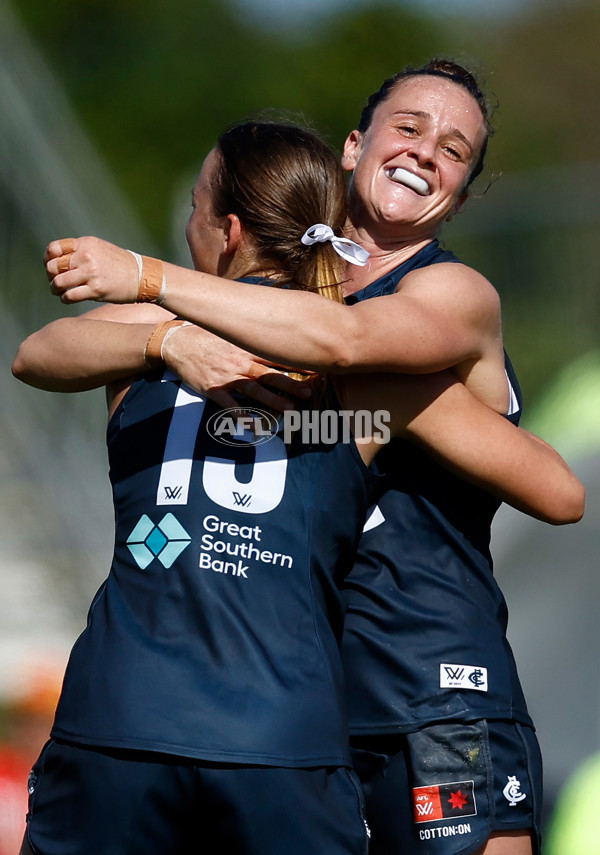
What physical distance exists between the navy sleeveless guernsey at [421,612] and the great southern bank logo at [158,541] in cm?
55

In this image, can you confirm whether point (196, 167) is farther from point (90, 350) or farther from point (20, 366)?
point (90, 350)

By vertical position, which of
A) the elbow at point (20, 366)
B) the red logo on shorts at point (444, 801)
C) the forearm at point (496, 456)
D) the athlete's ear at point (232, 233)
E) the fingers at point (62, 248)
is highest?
the athlete's ear at point (232, 233)

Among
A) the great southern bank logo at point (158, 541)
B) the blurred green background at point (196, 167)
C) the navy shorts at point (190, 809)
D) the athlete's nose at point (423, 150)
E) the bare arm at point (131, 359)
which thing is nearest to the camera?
the navy shorts at point (190, 809)

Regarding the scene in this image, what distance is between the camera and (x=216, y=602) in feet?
5.73

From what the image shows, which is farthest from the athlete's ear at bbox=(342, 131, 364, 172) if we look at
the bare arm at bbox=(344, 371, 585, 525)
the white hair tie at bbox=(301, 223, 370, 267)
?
the bare arm at bbox=(344, 371, 585, 525)

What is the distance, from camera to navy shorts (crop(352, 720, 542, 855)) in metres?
2.08

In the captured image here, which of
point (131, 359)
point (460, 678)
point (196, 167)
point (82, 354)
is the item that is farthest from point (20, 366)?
point (196, 167)

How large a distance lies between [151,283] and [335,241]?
1.42 ft

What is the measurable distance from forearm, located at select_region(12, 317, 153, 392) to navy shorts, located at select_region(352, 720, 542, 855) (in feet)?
3.06

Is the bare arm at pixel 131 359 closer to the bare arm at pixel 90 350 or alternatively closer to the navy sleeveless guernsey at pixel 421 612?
the bare arm at pixel 90 350

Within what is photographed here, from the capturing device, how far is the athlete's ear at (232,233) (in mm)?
2000

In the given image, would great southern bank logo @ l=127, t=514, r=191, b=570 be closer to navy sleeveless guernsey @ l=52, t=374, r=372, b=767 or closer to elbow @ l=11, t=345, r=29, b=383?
navy sleeveless guernsey @ l=52, t=374, r=372, b=767

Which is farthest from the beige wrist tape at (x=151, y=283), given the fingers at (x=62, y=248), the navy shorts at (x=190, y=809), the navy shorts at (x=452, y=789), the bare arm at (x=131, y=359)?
the navy shorts at (x=452, y=789)

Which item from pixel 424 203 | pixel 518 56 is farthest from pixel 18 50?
pixel 424 203
